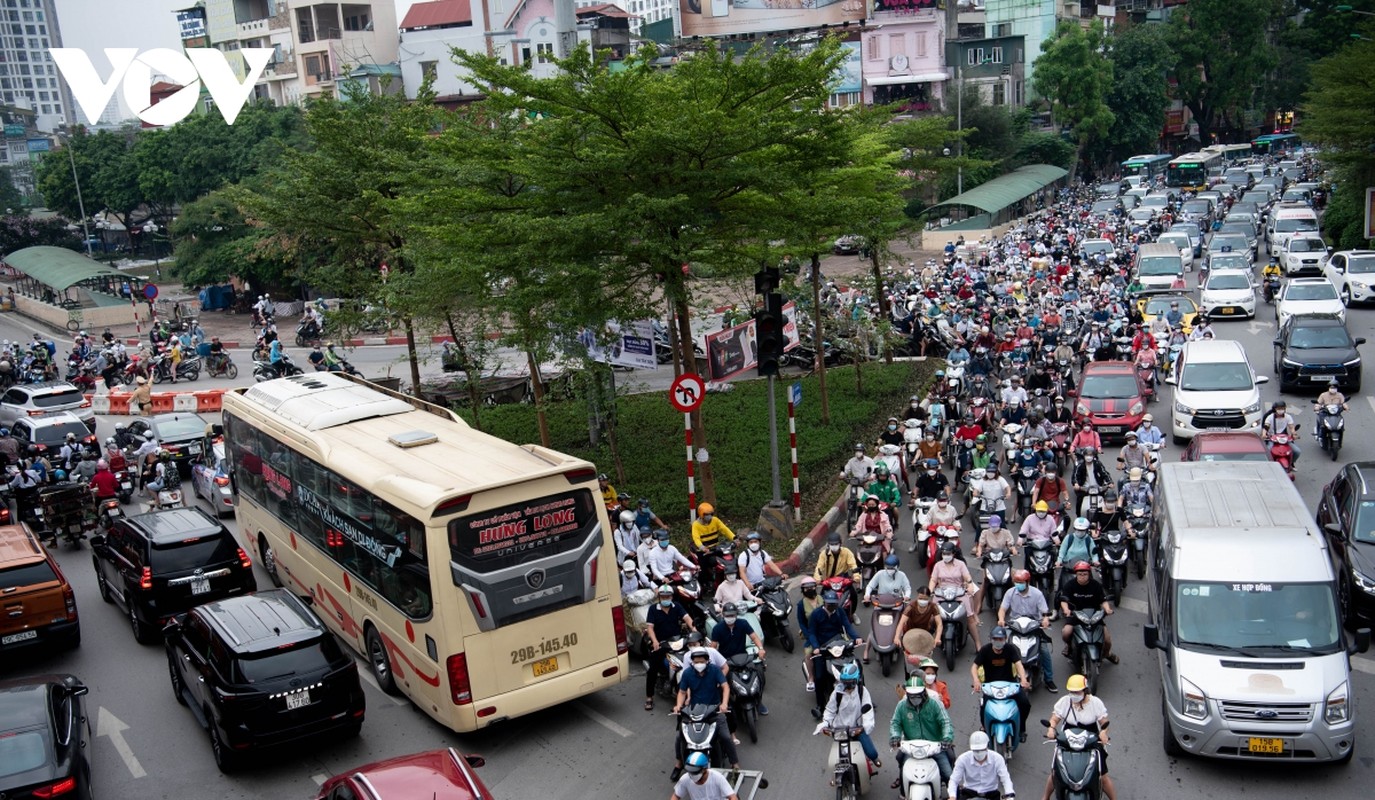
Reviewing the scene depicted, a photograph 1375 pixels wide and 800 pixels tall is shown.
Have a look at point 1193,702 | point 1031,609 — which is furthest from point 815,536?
point 1193,702

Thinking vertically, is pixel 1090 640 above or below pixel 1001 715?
below

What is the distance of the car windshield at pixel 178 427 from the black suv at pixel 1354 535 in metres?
22.4

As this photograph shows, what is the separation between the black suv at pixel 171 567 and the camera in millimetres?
15406

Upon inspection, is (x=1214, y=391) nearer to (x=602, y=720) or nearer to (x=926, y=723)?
(x=926, y=723)

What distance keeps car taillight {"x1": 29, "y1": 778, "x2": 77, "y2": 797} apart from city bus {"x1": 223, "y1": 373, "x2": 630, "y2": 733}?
10.7ft

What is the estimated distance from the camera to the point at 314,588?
15164 mm

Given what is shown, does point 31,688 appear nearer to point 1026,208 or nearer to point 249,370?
point 249,370

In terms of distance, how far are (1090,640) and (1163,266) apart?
26391mm

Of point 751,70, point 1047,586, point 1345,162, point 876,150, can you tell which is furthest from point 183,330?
point 1345,162

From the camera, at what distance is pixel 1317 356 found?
24.0m

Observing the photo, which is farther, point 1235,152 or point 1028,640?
point 1235,152

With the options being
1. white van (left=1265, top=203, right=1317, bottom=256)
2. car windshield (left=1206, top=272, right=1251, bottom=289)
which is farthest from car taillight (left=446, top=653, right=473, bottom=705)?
white van (left=1265, top=203, right=1317, bottom=256)

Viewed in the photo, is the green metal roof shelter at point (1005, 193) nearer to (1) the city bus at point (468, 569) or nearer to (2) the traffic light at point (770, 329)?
(2) the traffic light at point (770, 329)

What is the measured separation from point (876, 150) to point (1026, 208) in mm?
48929
